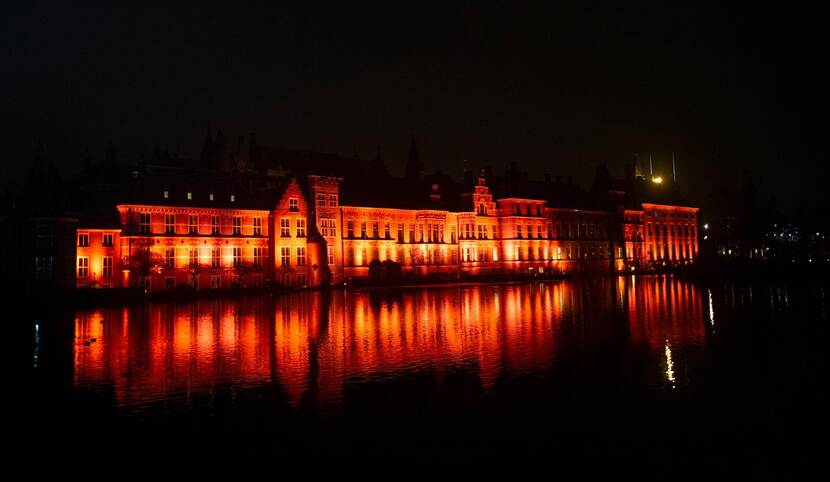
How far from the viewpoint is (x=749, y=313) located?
33.0 metres

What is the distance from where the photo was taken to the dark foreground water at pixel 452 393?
12031 mm

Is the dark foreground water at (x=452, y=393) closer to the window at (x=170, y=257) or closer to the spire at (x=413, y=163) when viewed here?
the window at (x=170, y=257)

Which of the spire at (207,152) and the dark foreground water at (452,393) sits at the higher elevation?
the spire at (207,152)

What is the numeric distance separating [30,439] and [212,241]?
173 ft

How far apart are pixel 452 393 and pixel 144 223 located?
5157 centimetres

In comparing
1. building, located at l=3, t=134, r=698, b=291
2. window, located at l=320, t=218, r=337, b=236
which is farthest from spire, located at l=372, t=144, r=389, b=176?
window, located at l=320, t=218, r=337, b=236

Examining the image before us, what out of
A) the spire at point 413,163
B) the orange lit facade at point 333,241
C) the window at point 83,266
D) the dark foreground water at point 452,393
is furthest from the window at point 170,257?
the spire at point 413,163

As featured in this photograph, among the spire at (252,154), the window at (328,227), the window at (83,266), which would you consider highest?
the spire at (252,154)

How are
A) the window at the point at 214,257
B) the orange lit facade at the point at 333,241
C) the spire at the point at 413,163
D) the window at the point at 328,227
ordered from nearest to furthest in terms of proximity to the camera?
the orange lit facade at the point at 333,241 → the window at the point at 214,257 → the window at the point at 328,227 → the spire at the point at 413,163

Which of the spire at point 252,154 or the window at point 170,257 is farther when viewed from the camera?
the spire at point 252,154

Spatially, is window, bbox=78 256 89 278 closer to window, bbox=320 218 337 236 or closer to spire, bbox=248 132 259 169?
window, bbox=320 218 337 236

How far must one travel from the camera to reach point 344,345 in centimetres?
2378

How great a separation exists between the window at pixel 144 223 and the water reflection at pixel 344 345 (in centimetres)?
2076

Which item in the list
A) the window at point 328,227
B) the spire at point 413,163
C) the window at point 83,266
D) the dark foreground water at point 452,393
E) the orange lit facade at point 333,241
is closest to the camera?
→ the dark foreground water at point 452,393
